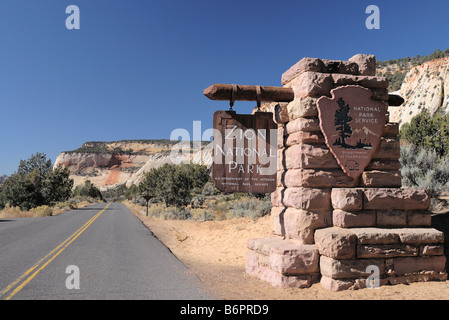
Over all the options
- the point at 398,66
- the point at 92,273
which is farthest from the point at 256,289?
the point at 398,66

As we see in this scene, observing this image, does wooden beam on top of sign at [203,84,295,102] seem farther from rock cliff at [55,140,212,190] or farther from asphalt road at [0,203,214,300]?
rock cliff at [55,140,212,190]

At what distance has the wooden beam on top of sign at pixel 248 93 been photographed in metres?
6.27

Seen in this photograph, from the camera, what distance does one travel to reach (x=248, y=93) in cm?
642

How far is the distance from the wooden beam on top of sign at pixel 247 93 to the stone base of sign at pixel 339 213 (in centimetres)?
18

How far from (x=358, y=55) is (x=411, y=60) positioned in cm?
8399

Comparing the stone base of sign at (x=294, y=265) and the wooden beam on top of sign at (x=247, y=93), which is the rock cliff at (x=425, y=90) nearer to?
the wooden beam on top of sign at (x=247, y=93)

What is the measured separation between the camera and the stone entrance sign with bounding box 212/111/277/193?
247 inches

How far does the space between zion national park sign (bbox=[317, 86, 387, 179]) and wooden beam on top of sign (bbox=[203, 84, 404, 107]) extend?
2.57 ft

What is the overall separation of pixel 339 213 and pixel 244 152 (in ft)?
6.84

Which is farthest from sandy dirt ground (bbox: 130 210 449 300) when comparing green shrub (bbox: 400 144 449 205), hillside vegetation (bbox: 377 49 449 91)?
hillside vegetation (bbox: 377 49 449 91)

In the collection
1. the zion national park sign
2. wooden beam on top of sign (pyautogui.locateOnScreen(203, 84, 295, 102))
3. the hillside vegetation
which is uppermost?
the hillside vegetation

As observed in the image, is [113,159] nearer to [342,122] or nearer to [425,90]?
[425,90]

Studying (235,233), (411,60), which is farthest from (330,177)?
(411,60)
